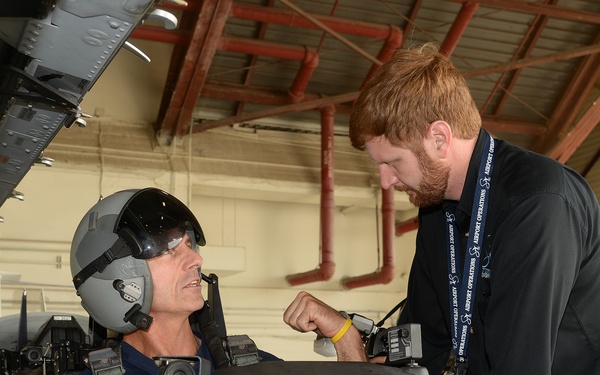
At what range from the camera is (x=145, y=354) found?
2682mm

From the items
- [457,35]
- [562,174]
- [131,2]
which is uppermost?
[457,35]

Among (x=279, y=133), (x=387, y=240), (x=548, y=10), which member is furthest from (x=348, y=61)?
(x=548, y=10)

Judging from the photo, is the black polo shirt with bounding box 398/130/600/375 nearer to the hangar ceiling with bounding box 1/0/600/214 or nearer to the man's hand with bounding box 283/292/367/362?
the man's hand with bounding box 283/292/367/362

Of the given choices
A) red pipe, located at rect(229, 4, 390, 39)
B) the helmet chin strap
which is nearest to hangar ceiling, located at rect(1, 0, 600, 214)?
red pipe, located at rect(229, 4, 390, 39)

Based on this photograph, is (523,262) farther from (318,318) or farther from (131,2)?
(131,2)

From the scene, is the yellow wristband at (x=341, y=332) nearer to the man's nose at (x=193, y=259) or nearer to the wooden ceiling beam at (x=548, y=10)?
the man's nose at (x=193, y=259)

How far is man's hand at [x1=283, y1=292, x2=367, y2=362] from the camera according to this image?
2.38 meters

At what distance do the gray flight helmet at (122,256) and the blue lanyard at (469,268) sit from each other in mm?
967

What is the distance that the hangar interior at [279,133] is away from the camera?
28.4 ft

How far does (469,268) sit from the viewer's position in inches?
83.4

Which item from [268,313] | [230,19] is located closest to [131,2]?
[230,19]

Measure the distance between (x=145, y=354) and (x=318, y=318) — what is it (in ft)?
2.22

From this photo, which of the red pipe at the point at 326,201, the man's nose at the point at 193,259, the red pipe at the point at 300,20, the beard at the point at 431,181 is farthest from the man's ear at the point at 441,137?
the red pipe at the point at 326,201

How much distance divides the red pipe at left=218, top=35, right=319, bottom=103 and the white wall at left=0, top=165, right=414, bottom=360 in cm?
172
